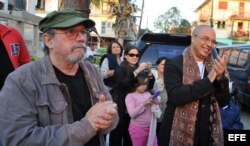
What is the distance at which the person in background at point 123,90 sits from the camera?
526cm

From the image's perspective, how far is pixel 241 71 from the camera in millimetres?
11734

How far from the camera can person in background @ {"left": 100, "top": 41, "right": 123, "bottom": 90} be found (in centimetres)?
609

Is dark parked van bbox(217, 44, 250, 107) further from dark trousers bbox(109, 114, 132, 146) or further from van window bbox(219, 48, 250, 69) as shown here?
dark trousers bbox(109, 114, 132, 146)

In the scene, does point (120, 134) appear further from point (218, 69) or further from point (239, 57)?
point (239, 57)

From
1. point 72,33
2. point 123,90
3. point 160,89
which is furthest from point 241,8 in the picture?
point 72,33

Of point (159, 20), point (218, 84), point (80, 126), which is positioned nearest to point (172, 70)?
point (218, 84)

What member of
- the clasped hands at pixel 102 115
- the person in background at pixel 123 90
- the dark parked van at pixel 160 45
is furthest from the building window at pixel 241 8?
the clasped hands at pixel 102 115

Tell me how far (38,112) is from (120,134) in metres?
3.17

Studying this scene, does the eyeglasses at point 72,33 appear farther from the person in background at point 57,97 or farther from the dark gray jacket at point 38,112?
the dark gray jacket at point 38,112

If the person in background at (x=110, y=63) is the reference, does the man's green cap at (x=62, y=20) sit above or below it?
above

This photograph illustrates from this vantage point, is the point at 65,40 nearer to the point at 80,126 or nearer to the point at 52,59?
the point at 52,59

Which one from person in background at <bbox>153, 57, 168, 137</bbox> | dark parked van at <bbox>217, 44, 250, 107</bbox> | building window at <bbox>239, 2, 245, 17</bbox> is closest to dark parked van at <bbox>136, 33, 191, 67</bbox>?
person in background at <bbox>153, 57, 168, 137</bbox>

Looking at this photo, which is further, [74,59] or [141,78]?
[141,78]

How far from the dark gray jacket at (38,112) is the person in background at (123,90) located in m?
2.78
